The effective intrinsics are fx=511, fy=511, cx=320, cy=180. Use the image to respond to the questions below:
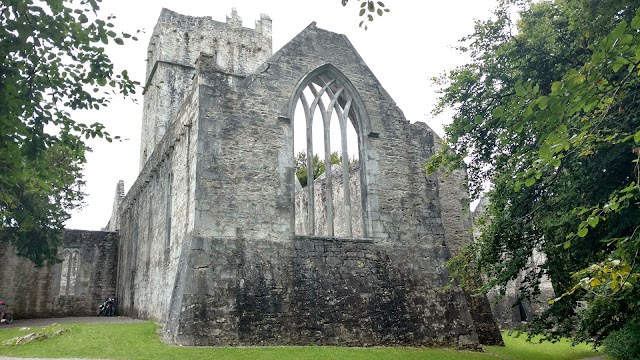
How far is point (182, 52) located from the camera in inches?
1152

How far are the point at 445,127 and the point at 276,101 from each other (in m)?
4.15

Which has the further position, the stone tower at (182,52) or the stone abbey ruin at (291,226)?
the stone tower at (182,52)

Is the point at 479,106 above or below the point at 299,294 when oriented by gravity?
above

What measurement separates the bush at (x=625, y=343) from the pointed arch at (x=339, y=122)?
5.77 m

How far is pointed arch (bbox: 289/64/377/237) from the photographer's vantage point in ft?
41.1

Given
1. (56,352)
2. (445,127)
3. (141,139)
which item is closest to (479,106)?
(445,127)

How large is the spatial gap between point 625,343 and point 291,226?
783 centimetres

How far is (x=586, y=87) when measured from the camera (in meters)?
3.67

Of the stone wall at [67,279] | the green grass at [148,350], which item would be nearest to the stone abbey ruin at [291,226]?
the green grass at [148,350]

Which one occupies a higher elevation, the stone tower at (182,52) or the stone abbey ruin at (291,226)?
the stone tower at (182,52)

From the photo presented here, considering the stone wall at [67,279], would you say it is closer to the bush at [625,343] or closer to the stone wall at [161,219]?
the stone wall at [161,219]

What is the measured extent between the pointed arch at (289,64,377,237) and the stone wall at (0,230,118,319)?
49.1 feet

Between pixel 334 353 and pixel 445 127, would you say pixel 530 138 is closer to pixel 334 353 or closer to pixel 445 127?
pixel 445 127

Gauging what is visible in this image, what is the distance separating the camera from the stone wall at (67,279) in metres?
21.7
